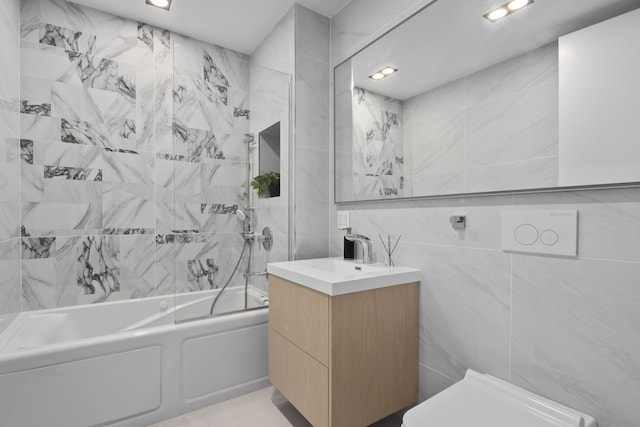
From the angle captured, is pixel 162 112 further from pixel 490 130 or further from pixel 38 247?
pixel 490 130

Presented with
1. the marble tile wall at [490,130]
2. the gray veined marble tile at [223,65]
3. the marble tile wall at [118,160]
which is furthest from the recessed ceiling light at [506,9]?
the gray veined marble tile at [223,65]

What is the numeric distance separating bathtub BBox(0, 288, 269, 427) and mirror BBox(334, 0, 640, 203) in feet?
3.84

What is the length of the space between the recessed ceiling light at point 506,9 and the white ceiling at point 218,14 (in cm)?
115

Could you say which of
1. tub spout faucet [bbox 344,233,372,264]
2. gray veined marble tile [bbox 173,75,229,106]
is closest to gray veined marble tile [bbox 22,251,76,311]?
gray veined marble tile [bbox 173,75,229,106]

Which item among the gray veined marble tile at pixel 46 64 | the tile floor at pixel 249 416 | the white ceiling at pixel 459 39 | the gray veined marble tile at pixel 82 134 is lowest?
the tile floor at pixel 249 416

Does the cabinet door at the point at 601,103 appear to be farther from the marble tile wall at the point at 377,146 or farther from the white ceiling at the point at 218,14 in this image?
the white ceiling at the point at 218,14

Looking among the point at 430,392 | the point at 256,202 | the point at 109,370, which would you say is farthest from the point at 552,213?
the point at 109,370

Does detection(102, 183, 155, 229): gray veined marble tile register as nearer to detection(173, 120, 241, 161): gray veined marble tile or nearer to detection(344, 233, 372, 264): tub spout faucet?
detection(173, 120, 241, 161): gray veined marble tile

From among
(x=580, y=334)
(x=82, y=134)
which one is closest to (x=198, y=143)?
(x=82, y=134)

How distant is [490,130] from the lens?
123cm

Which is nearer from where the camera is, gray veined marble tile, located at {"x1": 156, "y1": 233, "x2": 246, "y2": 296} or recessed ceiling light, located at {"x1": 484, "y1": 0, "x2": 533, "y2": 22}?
recessed ceiling light, located at {"x1": 484, "y1": 0, "x2": 533, "y2": 22}

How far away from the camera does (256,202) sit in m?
1.99

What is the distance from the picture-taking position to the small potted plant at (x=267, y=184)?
6.53ft

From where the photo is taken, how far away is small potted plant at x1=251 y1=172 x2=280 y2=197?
1990 mm
